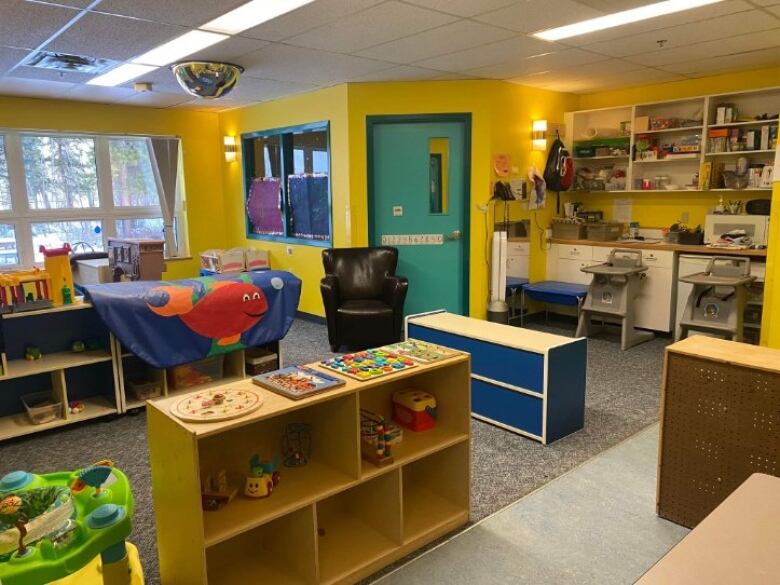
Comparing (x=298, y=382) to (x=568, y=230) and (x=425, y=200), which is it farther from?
(x=568, y=230)

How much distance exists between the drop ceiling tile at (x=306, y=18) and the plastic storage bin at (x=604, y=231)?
11.9 ft

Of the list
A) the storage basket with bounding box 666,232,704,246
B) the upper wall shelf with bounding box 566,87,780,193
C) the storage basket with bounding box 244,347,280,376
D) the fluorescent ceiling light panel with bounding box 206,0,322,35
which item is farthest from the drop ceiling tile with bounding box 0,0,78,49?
the storage basket with bounding box 666,232,704,246

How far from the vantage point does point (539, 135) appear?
6.03 metres

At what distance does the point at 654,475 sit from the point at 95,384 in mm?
3527

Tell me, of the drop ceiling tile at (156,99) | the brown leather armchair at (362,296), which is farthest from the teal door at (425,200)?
the drop ceiling tile at (156,99)

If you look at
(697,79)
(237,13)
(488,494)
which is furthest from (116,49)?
(697,79)

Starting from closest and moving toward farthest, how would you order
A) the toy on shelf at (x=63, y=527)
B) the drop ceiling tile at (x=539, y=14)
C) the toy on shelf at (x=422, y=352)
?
the toy on shelf at (x=63, y=527), the toy on shelf at (x=422, y=352), the drop ceiling tile at (x=539, y=14)

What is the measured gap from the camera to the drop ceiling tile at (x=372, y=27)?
3.40 meters

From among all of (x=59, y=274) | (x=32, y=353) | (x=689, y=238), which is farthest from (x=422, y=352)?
(x=689, y=238)

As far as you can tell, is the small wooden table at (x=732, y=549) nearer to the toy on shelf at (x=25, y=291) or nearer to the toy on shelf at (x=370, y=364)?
the toy on shelf at (x=370, y=364)

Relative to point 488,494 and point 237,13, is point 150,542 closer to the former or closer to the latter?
point 488,494

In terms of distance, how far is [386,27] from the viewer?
3.70 metres

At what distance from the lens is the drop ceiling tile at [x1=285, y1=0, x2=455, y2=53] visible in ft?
11.1

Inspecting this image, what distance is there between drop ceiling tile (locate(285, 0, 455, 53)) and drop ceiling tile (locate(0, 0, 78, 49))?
1.39m
